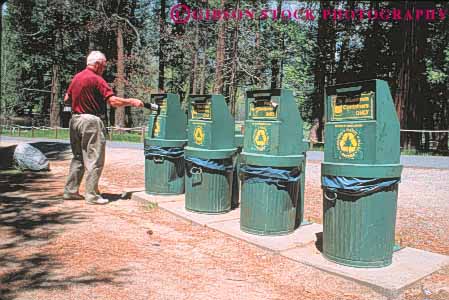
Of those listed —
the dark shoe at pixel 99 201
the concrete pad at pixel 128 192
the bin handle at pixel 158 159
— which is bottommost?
the concrete pad at pixel 128 192

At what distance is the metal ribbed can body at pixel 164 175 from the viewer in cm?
677

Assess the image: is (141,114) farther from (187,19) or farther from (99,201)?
(99,201)

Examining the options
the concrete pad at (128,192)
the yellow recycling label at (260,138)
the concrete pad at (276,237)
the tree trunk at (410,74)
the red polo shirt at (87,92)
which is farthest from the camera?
the tree trunk at (410,74)

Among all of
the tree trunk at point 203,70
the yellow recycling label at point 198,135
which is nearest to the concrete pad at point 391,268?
the yellow recycling label at point 198,135

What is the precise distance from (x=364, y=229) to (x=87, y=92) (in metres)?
4.10

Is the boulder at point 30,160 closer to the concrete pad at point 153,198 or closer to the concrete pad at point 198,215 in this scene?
the concrete pad at point 153,198

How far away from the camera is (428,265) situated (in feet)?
13.3

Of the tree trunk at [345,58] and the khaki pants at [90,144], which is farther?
the tree trunk at [345,58]

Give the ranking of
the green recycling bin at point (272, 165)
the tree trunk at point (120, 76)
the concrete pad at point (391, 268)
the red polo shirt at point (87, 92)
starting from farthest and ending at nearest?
the tree trunk at point (120, 76)
the red polo shirt at point (87, 92)
the green recycling bin at point (272, 165)
the concrete pad at point (391, 268)

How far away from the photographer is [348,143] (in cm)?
396

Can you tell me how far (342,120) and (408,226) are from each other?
2.56 metres

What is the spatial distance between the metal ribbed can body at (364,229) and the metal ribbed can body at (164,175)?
3.31 m

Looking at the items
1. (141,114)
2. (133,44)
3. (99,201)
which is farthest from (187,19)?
(99,201)

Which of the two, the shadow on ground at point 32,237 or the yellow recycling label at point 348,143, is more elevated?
the yellow recycling label at point 348,143
